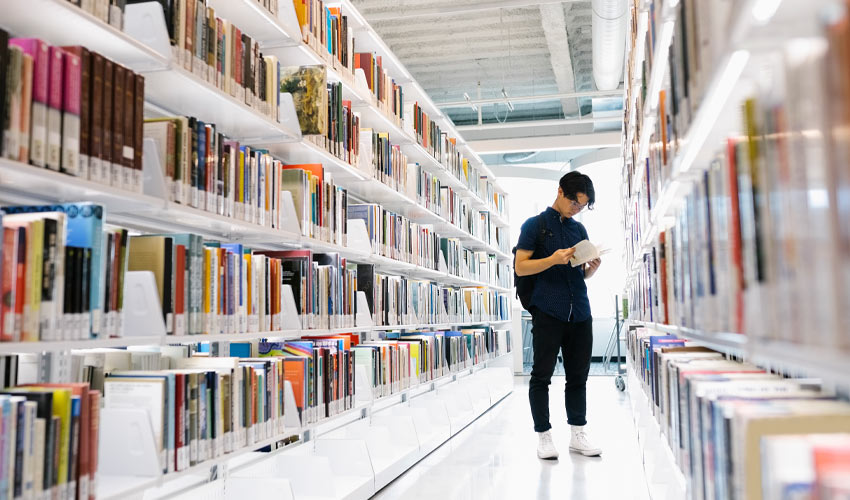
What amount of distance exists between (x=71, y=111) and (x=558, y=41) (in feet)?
17.5

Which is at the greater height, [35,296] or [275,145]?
[275,145]

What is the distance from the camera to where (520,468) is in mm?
3408

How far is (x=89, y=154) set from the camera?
153cm

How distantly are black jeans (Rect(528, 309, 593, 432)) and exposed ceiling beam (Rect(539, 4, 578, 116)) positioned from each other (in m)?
3.03

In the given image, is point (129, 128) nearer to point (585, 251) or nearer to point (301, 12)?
point (301, 12)

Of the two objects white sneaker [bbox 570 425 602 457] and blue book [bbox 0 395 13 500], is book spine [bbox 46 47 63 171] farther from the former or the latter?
white sneaker [bbox 570 425 602 457]

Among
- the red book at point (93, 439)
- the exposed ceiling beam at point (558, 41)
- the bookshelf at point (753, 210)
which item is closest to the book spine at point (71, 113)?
the red book at point (93, 439)

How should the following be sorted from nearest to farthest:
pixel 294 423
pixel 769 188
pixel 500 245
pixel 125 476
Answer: pixel 769 188, pixel 125 476, pixel 294 423, pixel 500 245

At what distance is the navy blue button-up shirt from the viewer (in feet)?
11.5

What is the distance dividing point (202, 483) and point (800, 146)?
2.32 m

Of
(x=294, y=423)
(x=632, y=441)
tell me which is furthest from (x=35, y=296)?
(x=632, y=441)

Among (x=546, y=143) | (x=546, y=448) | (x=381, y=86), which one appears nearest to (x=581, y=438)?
(x=546, y=448)

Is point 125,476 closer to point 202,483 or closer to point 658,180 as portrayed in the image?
point 202,483

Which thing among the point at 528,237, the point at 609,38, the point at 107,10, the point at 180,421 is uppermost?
the point at 609,38
